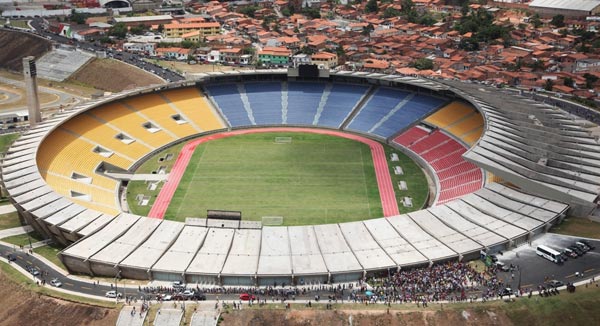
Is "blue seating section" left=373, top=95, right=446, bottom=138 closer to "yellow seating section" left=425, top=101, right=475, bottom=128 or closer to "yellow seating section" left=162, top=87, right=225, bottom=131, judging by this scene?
"yellow seating section" left=425, top=101, right=475, bottom=128

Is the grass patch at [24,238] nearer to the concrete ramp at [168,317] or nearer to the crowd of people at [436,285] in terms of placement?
the concrete ramp at [168,317]

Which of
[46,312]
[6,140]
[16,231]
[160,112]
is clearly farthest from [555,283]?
[6,140]

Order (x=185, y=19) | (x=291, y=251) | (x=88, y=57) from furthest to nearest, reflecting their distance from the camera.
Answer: (x=185, y=19)
(x=88, y=57)
(x=291, y=251)

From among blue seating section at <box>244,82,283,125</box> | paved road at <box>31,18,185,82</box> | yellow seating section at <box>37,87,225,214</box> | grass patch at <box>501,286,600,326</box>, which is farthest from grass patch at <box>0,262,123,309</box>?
paved road at <box>31,18,185,82</box>

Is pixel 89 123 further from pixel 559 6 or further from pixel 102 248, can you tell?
pixel 559 6

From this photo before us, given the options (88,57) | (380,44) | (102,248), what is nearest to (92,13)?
(88,57)

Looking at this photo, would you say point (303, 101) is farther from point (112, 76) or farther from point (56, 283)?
point (56, 283)

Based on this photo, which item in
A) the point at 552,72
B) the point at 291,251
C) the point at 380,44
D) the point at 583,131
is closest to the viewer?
the point at 291,251
